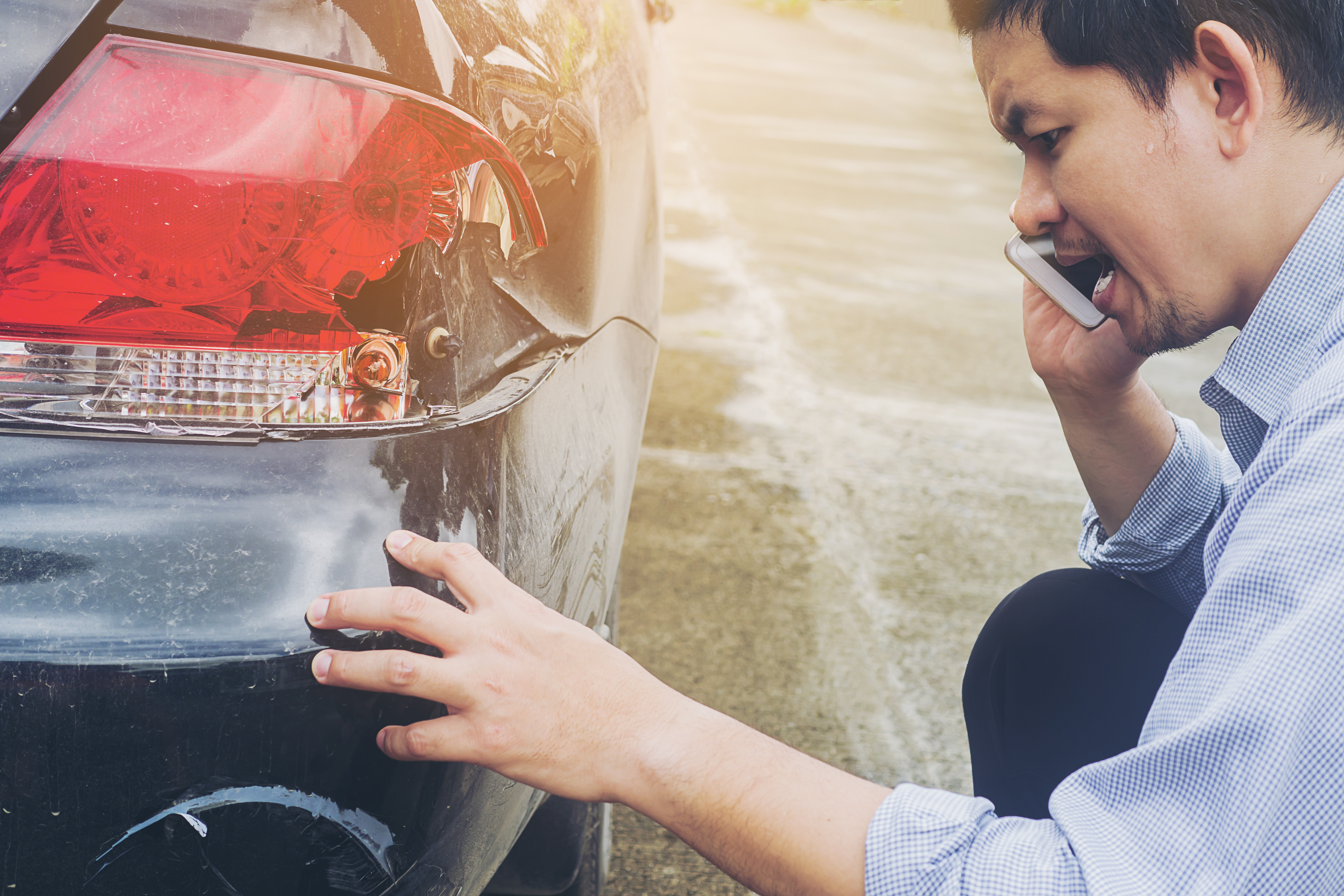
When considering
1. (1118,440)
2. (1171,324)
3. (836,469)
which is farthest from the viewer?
(836,469)

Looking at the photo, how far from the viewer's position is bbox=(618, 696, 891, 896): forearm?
3.13ft

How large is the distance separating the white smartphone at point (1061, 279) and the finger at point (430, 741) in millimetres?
1031

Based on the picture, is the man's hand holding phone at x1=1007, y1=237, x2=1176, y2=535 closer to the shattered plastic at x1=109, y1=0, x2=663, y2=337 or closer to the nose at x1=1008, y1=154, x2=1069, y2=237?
the nose at x1=1008, y1=154, x2=1069, y2=237

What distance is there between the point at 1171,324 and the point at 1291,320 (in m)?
0.13

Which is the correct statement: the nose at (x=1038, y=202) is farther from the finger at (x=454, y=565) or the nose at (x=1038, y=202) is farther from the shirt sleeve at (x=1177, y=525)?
the finger at (x=454, y=565)

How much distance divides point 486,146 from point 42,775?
673 mm

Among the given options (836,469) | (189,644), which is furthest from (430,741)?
(836,469)

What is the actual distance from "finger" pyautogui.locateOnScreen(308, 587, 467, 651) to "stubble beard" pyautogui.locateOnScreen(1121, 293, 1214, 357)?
827mm

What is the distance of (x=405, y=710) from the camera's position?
94 centimetres

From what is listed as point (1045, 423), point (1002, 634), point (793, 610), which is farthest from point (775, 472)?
point (1002, 634)

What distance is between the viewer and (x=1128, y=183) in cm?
113

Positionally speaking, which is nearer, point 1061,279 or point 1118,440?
point 1061,279

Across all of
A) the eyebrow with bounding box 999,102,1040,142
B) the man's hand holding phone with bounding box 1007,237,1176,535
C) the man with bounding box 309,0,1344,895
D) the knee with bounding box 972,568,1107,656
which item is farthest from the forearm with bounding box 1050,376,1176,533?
the eyebrow with bounding box 999,102,1040,142

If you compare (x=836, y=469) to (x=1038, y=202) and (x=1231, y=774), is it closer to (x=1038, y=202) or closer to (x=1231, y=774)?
(x=1038, y=202)
